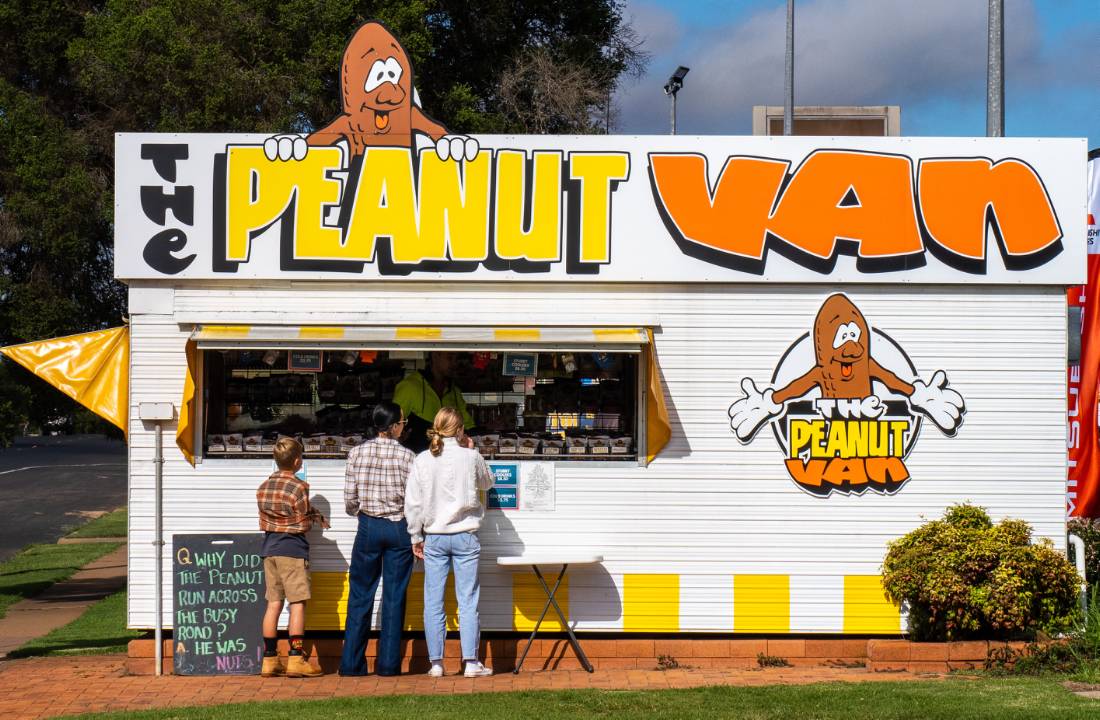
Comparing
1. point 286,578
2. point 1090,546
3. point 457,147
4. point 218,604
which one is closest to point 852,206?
point 457,147

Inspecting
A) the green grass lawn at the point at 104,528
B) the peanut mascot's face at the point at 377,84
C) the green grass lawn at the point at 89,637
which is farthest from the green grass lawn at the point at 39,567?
the peanut mascot's face at the point at 377,84

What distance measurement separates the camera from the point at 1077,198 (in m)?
9.26

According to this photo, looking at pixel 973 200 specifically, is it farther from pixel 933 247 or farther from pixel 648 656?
pixel 648 656

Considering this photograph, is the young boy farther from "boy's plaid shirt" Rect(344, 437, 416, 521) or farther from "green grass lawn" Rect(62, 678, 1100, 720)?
"green grass lawn" Rect(62, 678, 1100, 720)

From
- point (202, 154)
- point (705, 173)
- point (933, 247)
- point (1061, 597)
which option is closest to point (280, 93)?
point (202, 154)

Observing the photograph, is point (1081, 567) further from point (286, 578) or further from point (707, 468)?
point (286, 578)

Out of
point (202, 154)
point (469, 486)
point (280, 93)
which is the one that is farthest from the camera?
point (280, 93)

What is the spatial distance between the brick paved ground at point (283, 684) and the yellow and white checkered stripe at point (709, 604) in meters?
0.37

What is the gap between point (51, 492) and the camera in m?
29.7

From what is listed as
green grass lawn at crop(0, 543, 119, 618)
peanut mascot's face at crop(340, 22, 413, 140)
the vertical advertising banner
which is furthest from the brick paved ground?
green grass lawn at crop(0, 543, 119, 618)

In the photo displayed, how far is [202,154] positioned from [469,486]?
125 inches

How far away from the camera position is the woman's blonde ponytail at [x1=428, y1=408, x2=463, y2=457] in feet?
28.3

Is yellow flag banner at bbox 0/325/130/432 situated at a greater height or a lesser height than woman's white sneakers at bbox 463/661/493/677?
greater

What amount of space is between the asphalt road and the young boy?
1169 centimetres
